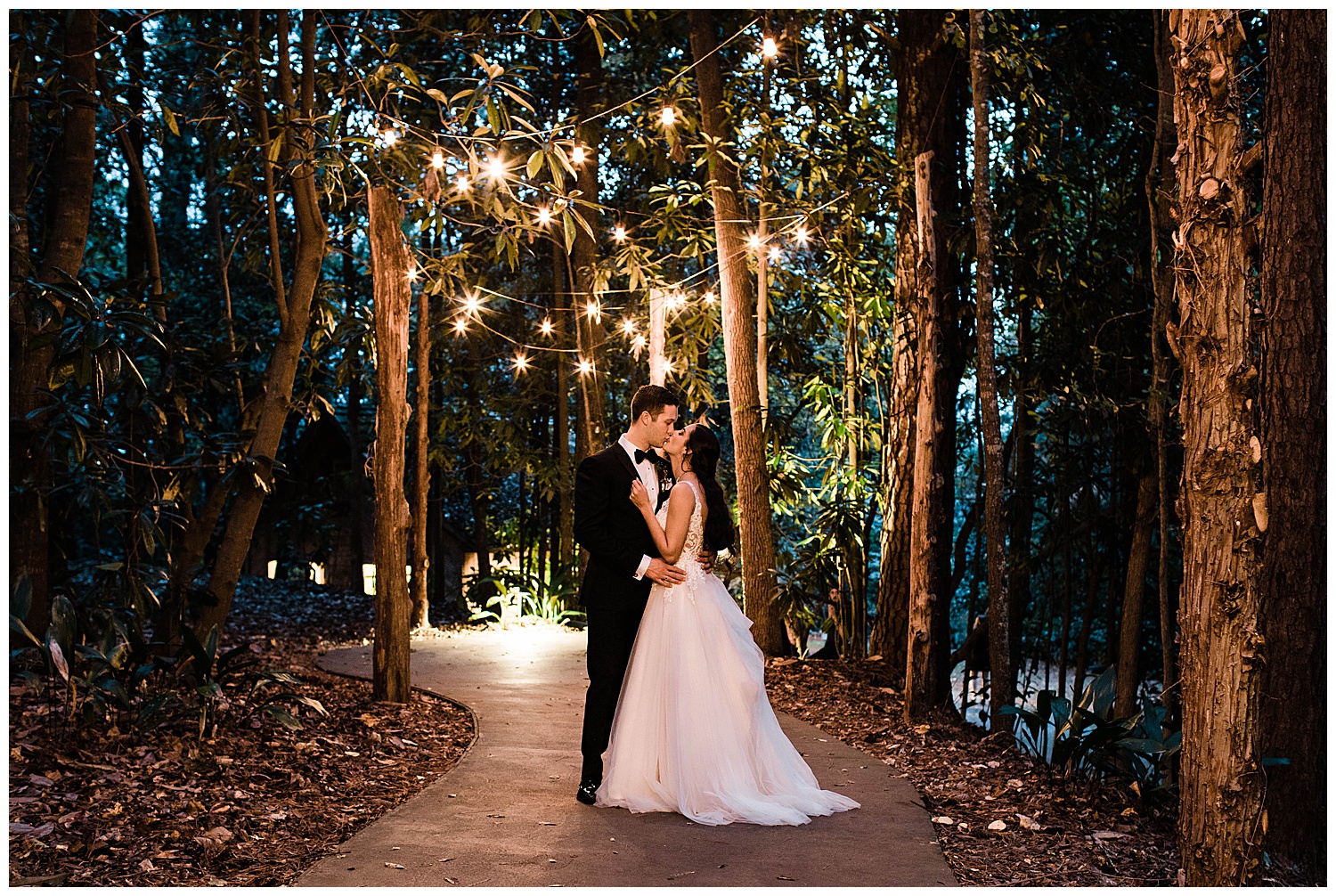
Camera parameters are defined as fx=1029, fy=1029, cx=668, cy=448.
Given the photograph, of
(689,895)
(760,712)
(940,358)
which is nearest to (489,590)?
(940,358)

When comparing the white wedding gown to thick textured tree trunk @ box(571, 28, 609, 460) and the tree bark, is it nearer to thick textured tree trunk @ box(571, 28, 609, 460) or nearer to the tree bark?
the tree bark

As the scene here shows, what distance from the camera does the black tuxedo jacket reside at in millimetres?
4938

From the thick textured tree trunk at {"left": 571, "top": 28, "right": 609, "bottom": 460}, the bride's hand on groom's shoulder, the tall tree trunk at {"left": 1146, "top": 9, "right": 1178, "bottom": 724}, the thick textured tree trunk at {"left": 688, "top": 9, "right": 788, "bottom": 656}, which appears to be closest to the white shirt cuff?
the bride's hand on groom's shoulder

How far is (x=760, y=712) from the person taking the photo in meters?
4.91

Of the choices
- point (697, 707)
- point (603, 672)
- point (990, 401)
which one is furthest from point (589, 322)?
point (697, 707)

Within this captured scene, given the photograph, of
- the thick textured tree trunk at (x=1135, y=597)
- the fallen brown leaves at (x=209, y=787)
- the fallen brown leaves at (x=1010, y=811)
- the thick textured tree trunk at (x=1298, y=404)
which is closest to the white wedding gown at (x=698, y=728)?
the fallen brown leaves at (x=1010, y=811)

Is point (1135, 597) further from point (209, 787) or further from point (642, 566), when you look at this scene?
point (209, 787)

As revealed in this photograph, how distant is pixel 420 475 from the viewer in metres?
11.8

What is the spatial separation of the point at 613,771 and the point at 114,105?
15.3 ft

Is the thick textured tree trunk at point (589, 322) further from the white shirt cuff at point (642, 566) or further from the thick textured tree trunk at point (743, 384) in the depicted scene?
the white shirt cuff at point (642, 566)

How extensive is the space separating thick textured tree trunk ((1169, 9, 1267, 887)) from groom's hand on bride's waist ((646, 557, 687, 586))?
7.43 ft

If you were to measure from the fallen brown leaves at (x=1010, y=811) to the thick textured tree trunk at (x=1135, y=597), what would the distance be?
1361mm

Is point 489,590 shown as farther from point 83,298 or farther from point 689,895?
point 689,895

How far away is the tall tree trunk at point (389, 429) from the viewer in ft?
22.8
